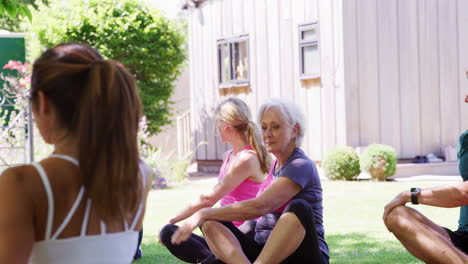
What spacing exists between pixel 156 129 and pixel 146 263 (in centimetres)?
1254

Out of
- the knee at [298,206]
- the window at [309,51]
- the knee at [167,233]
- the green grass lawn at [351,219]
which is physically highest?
the window at [309,51]

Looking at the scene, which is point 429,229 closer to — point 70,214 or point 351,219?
point 70,214

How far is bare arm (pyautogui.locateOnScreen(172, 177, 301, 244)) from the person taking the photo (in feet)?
12.4

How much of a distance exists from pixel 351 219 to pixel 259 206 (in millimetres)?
4238

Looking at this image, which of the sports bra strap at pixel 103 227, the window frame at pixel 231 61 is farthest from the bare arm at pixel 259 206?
the window frame at pixel 231 61

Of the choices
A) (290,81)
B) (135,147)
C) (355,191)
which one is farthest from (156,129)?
(135,147)

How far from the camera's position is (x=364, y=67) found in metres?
13.6

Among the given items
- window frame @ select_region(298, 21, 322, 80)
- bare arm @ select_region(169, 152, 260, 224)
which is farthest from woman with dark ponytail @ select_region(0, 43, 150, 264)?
window frame @ select_region(298, 21, 322, 80)

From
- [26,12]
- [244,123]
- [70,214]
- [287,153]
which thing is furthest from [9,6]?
[70,214]

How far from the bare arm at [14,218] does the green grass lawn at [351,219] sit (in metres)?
4.05

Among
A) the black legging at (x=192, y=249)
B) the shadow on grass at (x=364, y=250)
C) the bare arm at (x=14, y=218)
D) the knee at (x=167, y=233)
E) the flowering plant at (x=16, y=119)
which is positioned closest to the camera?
the bare arm at (x=14, y=218)

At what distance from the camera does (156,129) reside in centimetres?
1789

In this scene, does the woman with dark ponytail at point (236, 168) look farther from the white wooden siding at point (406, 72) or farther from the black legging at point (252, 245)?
the white wooden siding at point (406, 72)

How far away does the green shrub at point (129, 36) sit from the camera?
1702 cm
